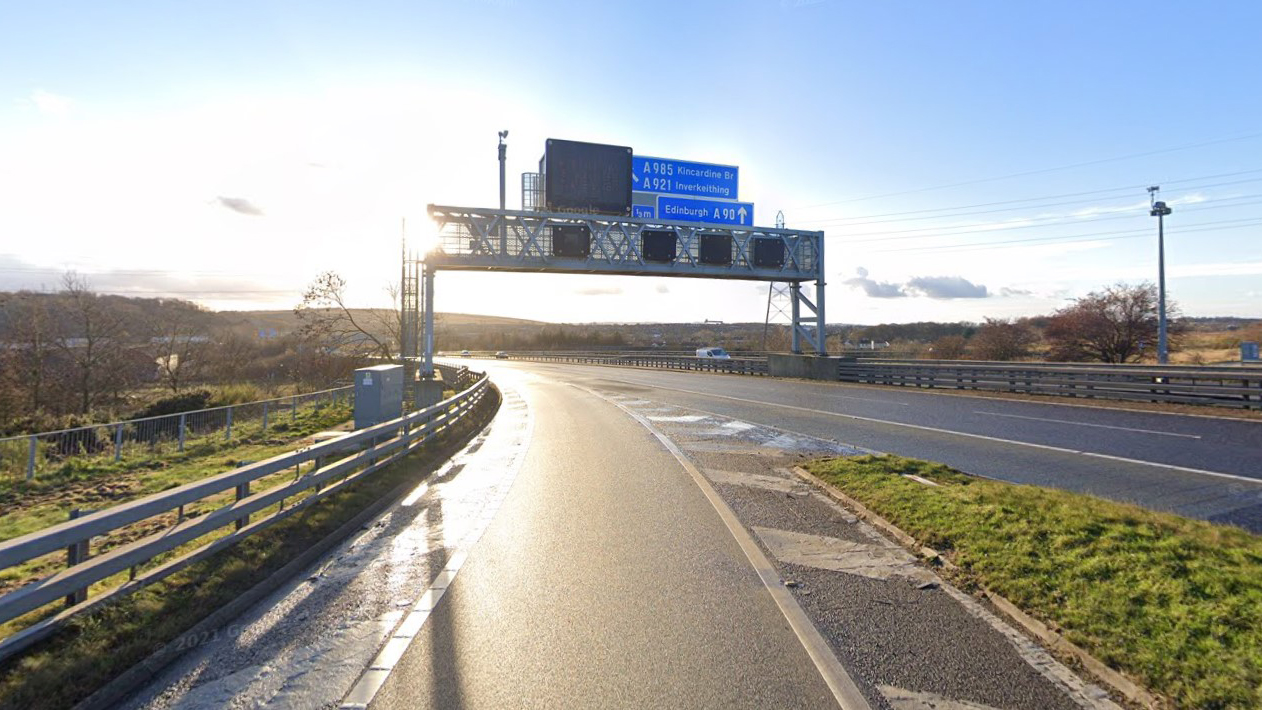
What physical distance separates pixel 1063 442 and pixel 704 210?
71.8 feet

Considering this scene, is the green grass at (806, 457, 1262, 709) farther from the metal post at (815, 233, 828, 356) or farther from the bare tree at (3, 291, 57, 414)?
the bare tree at (3, 291, 57, 414)

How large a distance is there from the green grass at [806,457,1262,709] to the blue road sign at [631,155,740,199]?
2542 centimetres

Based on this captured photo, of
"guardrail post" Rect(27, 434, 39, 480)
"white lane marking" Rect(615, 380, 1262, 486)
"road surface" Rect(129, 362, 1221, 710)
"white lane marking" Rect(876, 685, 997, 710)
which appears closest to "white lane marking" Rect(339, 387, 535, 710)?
"road surface" Rect(129, 362, 1221, 710)

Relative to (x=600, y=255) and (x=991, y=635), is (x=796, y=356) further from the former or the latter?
(x=991, y=635)

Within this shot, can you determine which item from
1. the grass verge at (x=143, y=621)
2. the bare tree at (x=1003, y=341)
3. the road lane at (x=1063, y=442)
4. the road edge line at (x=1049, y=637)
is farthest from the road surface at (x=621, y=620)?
the bare tree at (x=1003, y=341)

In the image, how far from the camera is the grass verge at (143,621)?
3.65 meters

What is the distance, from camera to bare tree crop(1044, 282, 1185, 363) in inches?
1518

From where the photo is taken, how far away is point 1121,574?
5004 mm

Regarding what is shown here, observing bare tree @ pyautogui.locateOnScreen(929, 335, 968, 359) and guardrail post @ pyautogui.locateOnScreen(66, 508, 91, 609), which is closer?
guardrail post @ pyautogui.locateOnScreen(66, 508, 91, 609)

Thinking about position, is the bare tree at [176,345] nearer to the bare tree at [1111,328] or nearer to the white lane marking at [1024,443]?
the white lane marking at [1024,443]

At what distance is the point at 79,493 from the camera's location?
43.2 feet

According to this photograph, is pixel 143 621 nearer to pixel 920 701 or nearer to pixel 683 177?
pixel 920 701

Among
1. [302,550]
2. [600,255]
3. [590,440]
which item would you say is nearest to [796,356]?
[600,255]

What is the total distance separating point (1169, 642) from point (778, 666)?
2.34m
